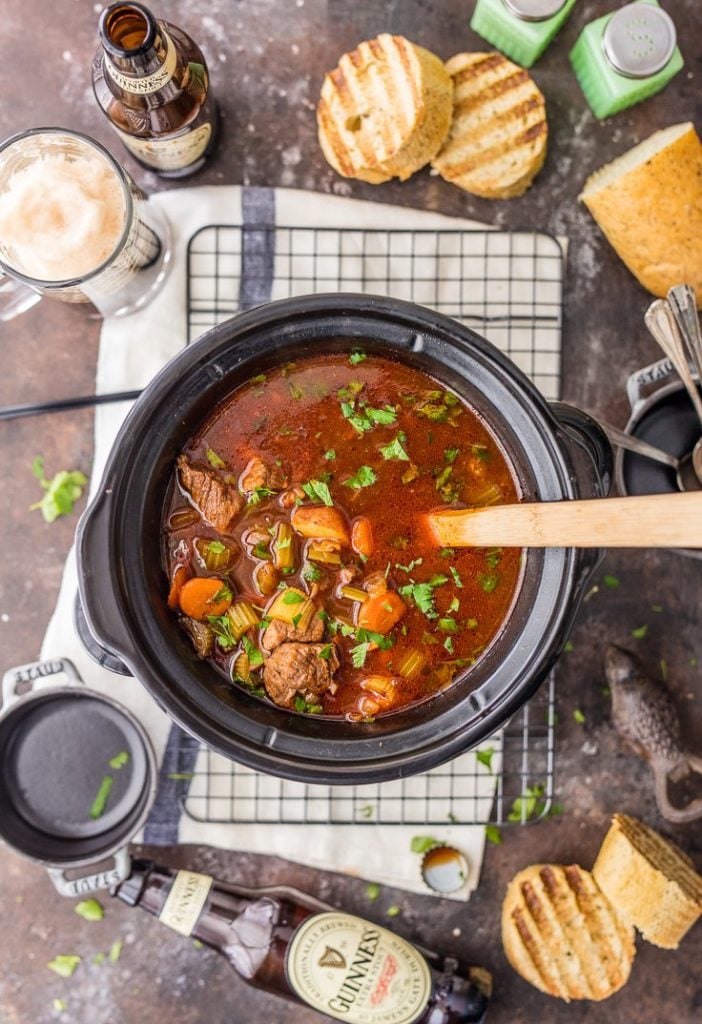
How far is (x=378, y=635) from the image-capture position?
2471mm

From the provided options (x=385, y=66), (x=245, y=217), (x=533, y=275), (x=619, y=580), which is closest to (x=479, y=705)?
(x=619, y=580)

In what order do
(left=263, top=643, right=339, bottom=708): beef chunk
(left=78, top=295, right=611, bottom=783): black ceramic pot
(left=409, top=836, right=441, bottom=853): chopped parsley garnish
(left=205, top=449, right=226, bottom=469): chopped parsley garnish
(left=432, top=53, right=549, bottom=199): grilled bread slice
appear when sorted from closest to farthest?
(left=78, top=295, right=611, bottom=783): black ceramic pot, (left=263, top=643, right=339, bottom=708): beef chunk, (left=205, top=449, right=226, bottom=469): chopped parsley garnish, (left=432, top=53, right=549, bottom=199): grilled bread slice, (left=409, top=836, right=441, bottom=853): chopped parsley garnish

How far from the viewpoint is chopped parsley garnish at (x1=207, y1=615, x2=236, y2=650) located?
2.50 metres

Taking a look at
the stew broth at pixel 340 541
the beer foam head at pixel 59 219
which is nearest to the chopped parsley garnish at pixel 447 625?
the stew broth at pixel 340 541

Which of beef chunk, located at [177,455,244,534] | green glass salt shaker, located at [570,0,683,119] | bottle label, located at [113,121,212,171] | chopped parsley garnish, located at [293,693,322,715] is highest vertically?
green glass salt shaker, located at [570,0,683,119]

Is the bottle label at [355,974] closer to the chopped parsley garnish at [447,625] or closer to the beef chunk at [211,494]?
the chopped parsley garnish at [447,625]

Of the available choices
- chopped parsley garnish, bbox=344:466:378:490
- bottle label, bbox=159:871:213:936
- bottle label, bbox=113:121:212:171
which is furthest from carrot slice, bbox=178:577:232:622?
bottle label, bbox=113:121:212:171

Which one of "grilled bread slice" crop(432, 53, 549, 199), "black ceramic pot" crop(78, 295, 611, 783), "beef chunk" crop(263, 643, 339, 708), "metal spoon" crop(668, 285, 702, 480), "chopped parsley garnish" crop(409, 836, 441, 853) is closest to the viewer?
"black ceramic pot" crop(78, 295, 611, 783)

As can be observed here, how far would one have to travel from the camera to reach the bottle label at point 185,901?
303cm

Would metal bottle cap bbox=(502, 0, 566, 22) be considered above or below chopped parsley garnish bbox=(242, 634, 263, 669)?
above

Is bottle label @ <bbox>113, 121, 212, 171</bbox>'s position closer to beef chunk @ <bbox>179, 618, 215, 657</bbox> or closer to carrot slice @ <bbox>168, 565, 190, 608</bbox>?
carrot slice @ <bbox>168, 565, 190, 608</bbox>

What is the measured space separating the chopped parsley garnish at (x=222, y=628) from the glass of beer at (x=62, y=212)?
1145mm

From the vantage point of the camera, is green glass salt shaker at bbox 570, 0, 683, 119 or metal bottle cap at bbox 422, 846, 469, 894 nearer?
green glass salt shaker at bbox 570, 0, 683, 119

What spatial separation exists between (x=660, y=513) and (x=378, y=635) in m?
0.90
